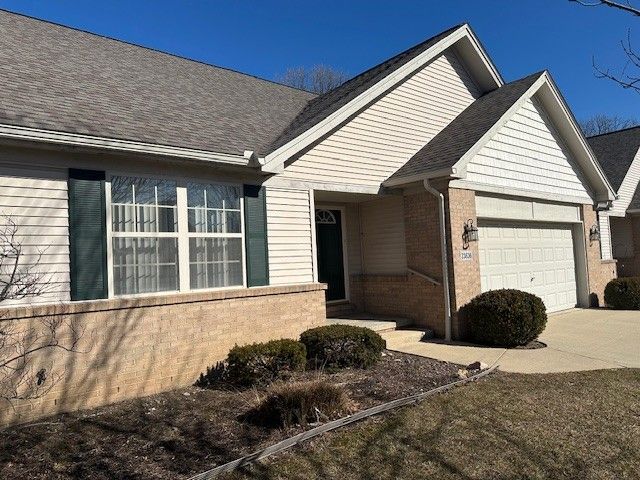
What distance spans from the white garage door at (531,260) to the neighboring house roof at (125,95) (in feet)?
17.8

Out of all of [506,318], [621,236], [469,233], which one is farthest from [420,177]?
[621,236]

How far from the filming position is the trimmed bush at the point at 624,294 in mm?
13328

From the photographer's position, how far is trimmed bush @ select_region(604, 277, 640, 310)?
13.3 meters

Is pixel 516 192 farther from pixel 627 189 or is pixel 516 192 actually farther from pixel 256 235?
pixel 627 189

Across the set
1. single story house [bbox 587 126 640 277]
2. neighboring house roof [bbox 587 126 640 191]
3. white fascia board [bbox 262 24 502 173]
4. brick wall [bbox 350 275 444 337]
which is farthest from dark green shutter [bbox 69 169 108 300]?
neighboring house roof [bbox 587 126 640 191]

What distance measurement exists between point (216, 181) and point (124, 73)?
377 centimetres

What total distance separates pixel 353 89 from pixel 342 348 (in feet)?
20.9

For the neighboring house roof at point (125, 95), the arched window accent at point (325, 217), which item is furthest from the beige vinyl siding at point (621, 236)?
the neighboring house roof at point (125, 95)

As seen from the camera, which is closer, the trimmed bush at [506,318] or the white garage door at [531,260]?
the trimmed bush at [506,318]

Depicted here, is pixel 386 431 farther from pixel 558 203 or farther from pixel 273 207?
pixel 558 203

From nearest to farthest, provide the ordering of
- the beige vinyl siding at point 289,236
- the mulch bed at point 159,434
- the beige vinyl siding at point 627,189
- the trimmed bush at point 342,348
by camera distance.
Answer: the mulch bed at point 159,434 → the trimmed bush at point 342,348 → the beige vinyl siding at point 289,236 → the beige vinyl siding at point 627,189

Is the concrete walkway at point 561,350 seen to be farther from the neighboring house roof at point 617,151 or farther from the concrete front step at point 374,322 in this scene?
the neighboring house roof at point 617,151

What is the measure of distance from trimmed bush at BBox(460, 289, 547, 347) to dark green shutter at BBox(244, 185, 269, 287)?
406 cm

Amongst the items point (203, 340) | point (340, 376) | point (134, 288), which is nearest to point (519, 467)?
point (340, 376)
